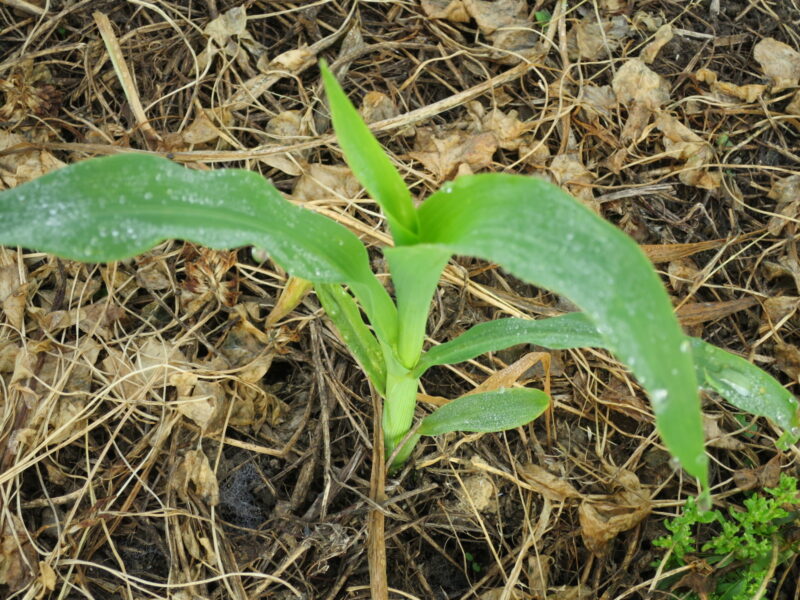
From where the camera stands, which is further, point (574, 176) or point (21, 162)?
point (574, 176)

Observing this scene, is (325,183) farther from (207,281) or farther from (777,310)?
(777,310)

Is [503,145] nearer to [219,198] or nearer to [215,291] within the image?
[215,291]

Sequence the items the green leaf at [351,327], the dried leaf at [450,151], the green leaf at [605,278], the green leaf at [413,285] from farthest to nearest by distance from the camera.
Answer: the dried leaf at [450,151]
the green leaf at [351,327]
the green leaf at [413,285]
the green leaf at [605,278]

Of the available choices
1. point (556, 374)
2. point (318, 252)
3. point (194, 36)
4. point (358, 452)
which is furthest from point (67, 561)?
point (194, 36)

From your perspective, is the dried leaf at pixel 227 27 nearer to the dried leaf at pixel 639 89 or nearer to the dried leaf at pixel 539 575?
the dried leaf at pixel 639 89

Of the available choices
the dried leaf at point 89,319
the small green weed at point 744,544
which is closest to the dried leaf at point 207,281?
the dried leaf at point 89,319

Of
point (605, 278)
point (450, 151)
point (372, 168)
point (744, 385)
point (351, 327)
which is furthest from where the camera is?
point (450, 151)

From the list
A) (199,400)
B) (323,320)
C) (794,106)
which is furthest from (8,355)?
(794,106)
